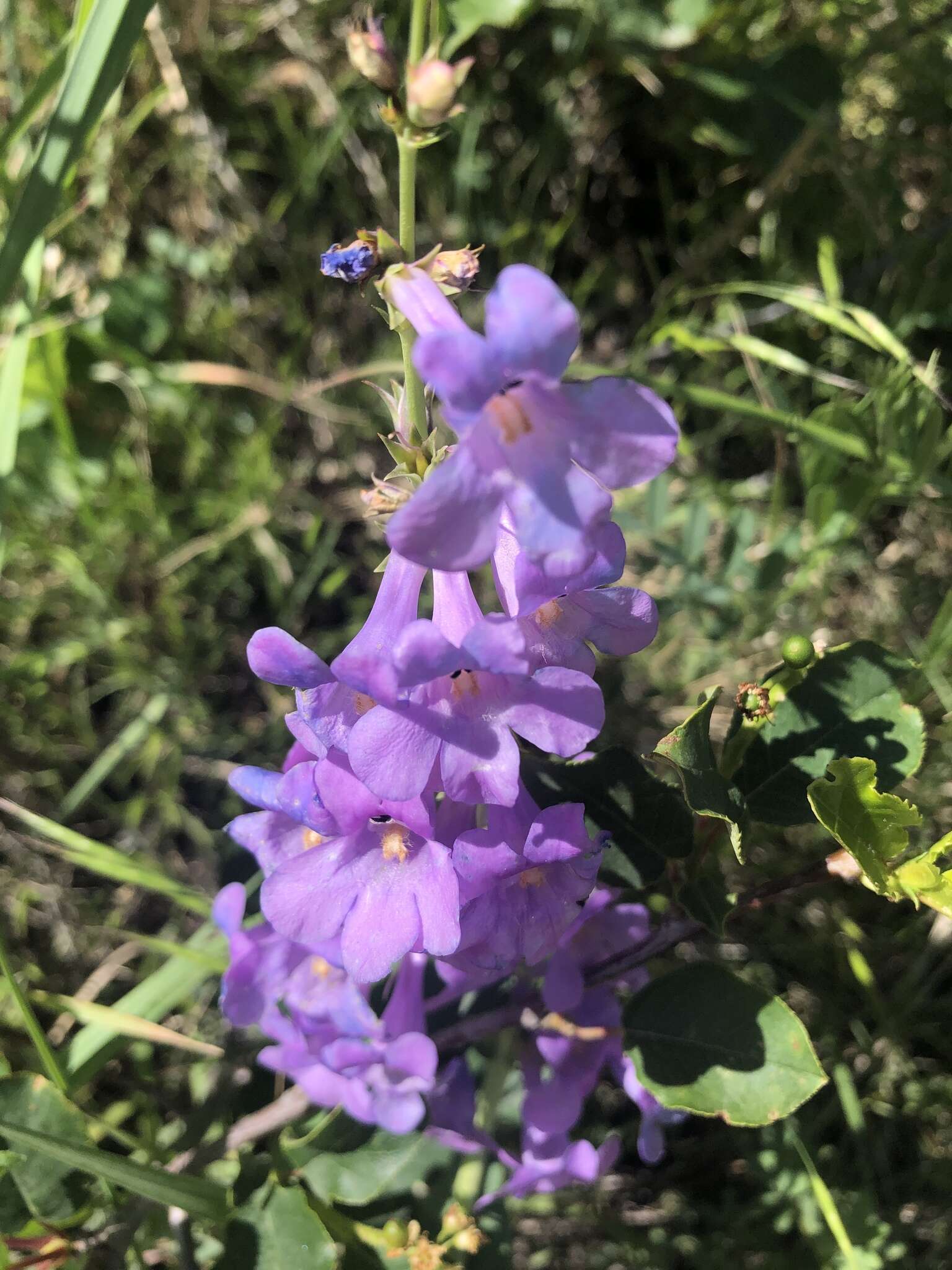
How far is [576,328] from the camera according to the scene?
95 cm

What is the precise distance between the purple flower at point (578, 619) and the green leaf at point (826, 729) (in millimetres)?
396

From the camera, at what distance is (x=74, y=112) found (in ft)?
5.78

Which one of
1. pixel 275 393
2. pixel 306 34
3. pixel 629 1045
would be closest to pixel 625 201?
pixel 306 34

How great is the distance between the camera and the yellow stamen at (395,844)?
4.26ft

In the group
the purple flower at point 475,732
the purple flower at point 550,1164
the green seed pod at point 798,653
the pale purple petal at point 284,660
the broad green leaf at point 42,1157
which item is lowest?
the purple flower at point 550,1164

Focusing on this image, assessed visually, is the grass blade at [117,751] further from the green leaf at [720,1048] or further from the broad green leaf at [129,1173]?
the green leaf at [720,1048]

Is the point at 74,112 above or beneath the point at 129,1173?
above

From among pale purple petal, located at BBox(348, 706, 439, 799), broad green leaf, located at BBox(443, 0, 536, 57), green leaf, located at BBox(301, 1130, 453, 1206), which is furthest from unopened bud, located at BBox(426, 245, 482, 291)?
green leaf, located at BBox(301, 1130, 453, 1206)

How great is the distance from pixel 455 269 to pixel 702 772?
0.73m

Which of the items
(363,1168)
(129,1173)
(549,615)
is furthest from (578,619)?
(363,1168)

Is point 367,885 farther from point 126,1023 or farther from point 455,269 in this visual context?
point 126,1023

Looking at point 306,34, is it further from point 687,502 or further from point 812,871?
point 812,871

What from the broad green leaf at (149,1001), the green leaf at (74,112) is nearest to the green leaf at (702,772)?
the broad green leaf at (149,1001)

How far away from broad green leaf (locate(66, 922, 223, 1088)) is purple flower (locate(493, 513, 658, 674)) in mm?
1151
